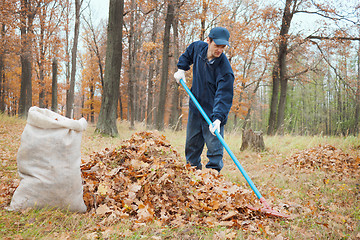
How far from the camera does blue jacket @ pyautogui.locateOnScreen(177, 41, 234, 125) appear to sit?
10.4ft

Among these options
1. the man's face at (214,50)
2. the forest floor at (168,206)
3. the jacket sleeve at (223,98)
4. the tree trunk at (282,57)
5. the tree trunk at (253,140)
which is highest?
the tree trunk at (282,57)

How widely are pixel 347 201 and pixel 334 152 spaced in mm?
2294

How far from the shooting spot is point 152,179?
266 centimetres

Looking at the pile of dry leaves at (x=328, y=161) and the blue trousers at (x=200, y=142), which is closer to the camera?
the blue trousers at (x=200, y=142)

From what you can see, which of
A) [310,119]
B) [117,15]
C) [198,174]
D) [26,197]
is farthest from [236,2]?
[310,119]

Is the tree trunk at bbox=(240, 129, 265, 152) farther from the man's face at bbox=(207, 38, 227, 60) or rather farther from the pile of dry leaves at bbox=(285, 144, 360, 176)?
the man's face at bbox=(207, 38, 227, 60)

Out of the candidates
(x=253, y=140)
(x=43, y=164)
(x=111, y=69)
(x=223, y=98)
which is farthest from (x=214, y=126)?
(x=111, y=69)

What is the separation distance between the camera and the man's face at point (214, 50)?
316cm

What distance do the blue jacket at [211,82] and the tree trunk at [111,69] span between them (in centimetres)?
404

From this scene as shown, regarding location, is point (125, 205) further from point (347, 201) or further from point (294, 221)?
point (347, 201)

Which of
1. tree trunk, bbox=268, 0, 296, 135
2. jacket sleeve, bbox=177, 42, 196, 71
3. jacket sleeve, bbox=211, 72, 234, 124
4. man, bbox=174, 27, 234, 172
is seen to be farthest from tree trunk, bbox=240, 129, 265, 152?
tree trunk, bbox=268, 0, 296, 135

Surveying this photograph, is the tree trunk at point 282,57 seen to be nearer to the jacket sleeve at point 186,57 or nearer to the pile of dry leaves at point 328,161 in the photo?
the pile of dry leaves at point 328,161

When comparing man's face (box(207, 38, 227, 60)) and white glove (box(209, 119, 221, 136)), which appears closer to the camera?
white glove (box(209, 119, 221, 136))

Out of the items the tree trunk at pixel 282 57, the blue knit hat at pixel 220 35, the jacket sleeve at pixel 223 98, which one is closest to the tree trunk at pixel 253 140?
the jacket sleeve at pixel 223 98
